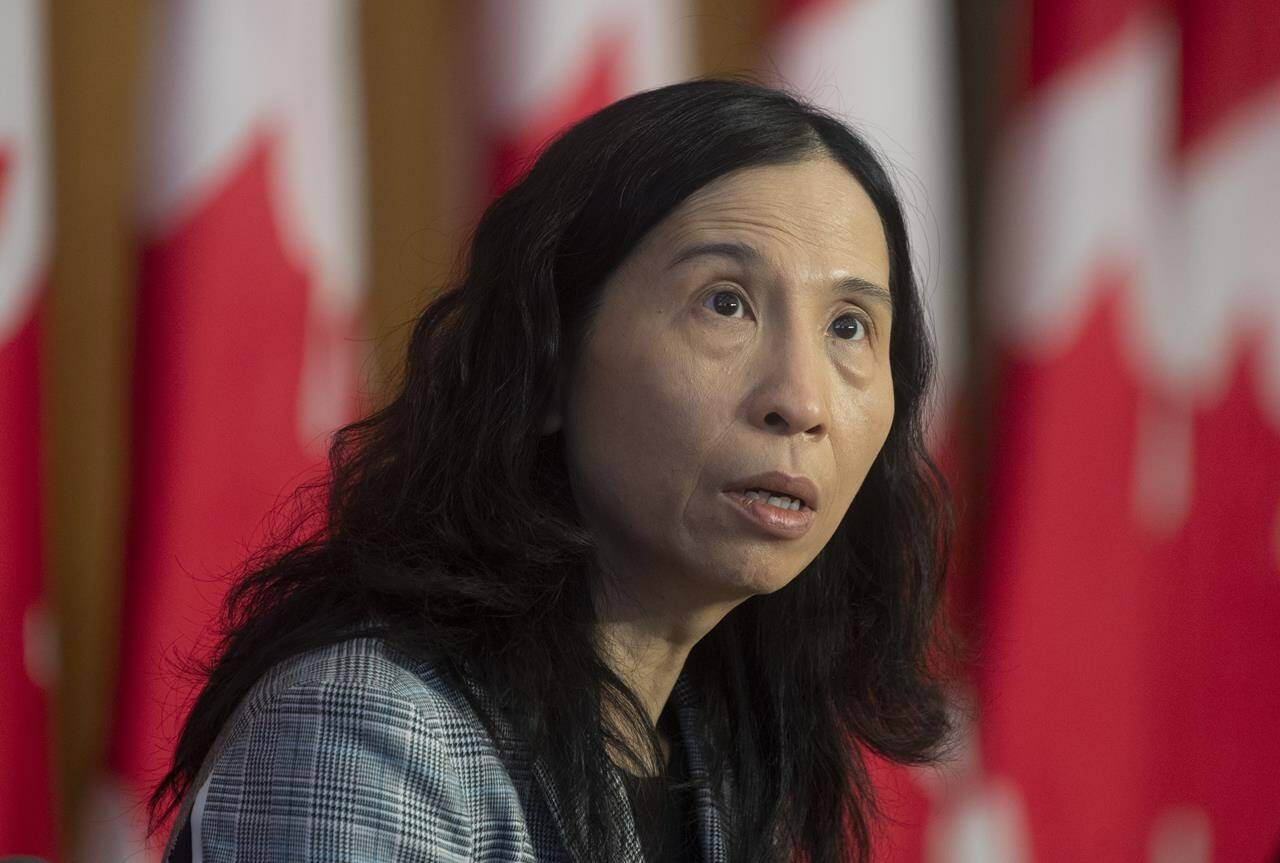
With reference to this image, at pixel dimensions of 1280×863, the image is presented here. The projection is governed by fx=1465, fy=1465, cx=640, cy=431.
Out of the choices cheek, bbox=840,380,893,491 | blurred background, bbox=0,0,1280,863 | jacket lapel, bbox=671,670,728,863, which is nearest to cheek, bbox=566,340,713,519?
cheek, bbox=840,380,893,491

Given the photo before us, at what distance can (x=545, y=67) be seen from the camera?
1.70 m

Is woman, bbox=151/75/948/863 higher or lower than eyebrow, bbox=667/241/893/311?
lower

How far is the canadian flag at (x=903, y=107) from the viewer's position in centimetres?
180

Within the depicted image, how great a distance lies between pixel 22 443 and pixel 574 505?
0.75 m

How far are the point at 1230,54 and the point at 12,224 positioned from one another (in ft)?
4.98

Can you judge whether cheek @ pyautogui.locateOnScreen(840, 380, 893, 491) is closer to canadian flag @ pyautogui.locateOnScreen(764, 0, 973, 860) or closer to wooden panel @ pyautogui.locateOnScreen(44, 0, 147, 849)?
canadian flag @ pyautogui.locateOnScreen(764, 0, 973, 860)

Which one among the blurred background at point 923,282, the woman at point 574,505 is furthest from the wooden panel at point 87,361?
the woman at point 574,505

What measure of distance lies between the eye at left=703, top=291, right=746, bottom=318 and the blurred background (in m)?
0.61

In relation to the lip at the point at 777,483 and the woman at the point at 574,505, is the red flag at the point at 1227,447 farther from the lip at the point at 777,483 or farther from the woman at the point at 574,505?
the lip at the point at 777,483

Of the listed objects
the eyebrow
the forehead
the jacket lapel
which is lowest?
the jacket lapel

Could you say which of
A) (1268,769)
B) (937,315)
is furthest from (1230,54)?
(1268,769)

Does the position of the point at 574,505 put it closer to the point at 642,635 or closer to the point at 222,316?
the point at 642,635

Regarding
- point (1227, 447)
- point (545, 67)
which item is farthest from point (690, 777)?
point (1227, 447)

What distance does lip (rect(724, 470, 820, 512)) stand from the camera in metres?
0.92
